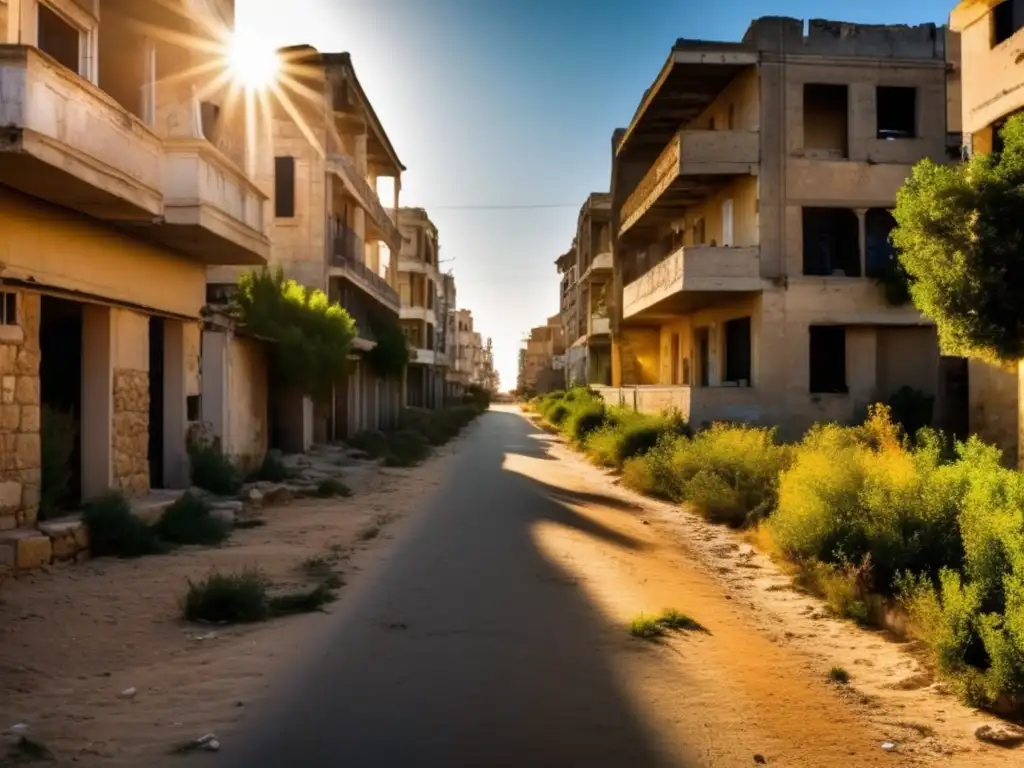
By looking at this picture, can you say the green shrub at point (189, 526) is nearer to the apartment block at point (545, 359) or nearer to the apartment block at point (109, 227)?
the apartment block at point (109, 227)

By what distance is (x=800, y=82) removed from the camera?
2470 cm

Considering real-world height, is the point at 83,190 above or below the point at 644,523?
above

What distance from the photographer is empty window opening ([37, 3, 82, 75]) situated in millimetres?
11039

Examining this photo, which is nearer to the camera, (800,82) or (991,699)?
(991,699)

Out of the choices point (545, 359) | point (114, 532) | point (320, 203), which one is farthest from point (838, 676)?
point (545, 359)

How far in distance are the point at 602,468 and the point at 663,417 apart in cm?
242

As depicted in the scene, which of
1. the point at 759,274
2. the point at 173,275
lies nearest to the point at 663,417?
the point at 759,274

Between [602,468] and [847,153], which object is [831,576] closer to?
[602,468]

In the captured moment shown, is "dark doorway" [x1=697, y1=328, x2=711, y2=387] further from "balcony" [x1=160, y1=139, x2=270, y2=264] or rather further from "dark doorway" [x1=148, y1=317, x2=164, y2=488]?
"dark doorway" [x1=148, y1=317, x2=164, y2=488]

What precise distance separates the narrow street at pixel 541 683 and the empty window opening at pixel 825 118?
18262 mm

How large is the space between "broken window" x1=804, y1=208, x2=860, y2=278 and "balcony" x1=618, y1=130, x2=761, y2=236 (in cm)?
266

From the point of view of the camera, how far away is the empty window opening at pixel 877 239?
84.4 feet

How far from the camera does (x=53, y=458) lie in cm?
1042

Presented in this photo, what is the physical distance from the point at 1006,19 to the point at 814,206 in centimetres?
868
